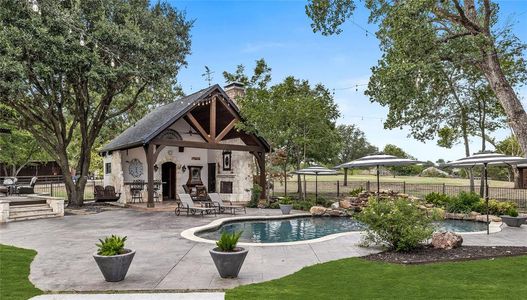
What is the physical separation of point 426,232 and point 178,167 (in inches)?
613

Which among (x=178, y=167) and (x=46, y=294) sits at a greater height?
(x=178, y=167)

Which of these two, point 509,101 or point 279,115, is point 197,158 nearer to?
point 279,115

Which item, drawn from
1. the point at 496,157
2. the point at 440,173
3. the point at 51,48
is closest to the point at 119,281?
the point at 496,157

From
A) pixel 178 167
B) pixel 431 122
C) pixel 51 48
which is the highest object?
pixel 51 48

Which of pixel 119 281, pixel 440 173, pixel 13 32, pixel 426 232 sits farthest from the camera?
pixel 440 173

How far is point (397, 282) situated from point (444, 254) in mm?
2488

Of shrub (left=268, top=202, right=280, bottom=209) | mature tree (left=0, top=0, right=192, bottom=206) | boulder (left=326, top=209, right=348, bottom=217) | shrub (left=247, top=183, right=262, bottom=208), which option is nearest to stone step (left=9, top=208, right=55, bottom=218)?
mature tree (left=0, top=0, right=192, bottom=206)

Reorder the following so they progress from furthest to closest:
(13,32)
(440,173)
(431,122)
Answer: (440,173) < (431,122) < (13,32)

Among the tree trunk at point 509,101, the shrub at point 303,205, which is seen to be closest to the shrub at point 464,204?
the shrub at point 303,205

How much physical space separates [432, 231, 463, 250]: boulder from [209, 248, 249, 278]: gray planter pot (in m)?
4.75

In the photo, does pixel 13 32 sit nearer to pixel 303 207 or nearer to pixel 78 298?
pixel 78 298

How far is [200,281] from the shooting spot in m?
6.13

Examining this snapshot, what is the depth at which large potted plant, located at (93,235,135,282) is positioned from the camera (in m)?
5.96

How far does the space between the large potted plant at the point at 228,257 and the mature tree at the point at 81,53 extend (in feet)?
35.0
